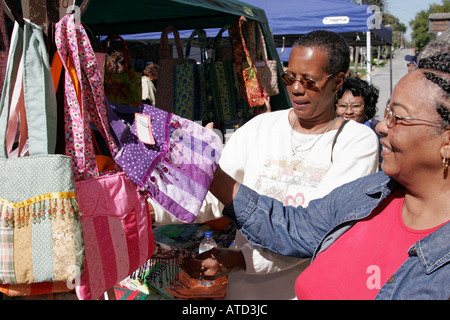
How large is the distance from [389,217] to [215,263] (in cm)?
71

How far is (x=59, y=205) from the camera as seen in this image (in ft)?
3.36

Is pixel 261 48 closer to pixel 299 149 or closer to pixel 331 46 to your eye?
pixel 331 46

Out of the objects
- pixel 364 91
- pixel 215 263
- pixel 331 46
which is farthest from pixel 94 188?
pixel 364 91

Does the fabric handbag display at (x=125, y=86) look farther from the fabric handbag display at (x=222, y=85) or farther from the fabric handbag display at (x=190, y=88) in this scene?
the fabric handbag display at (x=222, y=85)

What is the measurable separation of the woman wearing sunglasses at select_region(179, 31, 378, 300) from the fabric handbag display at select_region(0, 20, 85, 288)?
81 centimetres

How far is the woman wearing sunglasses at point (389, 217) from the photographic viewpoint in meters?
1.05

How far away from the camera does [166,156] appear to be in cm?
134

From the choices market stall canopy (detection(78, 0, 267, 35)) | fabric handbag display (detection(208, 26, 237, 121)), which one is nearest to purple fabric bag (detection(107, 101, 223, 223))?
market stall canopy (detection(78, 0, 267, 35))

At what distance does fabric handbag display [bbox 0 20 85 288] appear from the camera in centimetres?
102

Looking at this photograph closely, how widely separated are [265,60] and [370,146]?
2195mm

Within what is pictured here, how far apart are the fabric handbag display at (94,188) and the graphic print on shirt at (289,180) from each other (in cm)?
67

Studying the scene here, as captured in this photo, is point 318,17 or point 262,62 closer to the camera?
point 262,62

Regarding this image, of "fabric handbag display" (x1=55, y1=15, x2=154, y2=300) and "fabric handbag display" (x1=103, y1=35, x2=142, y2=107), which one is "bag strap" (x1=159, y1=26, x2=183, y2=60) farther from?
"fabric handbag display" (x1=55, y1=15, x2=154, y2=300)
